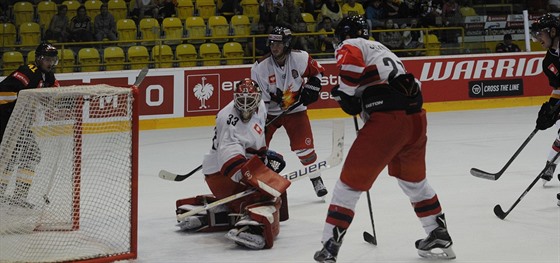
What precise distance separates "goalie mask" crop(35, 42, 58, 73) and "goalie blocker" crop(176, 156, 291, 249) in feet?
4.30

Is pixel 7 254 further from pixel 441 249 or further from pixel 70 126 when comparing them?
pixel 441 249

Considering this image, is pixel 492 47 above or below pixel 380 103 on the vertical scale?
below

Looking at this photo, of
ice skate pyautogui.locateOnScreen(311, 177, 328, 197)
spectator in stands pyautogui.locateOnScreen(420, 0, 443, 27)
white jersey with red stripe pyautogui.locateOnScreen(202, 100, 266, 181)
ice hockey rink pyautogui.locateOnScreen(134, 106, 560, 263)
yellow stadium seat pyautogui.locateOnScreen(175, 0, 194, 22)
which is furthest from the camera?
spectator in stands pyautogui.locateOnScreen(420, 0, 443, 27)

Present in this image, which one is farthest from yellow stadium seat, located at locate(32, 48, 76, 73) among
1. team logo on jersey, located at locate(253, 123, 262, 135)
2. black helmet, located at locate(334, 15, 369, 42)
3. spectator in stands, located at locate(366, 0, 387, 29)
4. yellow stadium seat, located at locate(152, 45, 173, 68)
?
black helmet, located at locate(334, 15, 369, 42)

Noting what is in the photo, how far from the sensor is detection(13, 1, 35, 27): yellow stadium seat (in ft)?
40.2

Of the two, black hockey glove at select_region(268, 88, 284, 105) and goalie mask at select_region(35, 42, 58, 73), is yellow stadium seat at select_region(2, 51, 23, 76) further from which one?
black hockey glove at select_region(268, 88, 284, 105)

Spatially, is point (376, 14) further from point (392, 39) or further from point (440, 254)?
point (440, 254)

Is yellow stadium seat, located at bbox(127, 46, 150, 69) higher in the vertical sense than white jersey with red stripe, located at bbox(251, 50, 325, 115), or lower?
lower

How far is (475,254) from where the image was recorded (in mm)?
5004

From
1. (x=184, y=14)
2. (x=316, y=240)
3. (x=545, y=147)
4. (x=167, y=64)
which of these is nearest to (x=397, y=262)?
(x=316, y=240)

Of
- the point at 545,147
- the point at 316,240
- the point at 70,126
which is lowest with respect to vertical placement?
the point at 545,147

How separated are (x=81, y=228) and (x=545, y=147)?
5.56 metres

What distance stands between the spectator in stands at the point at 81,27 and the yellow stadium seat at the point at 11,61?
811mm

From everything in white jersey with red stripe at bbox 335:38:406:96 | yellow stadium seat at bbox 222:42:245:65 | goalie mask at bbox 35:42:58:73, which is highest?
white jersey with red stripe at bbox 335:38:406:96
